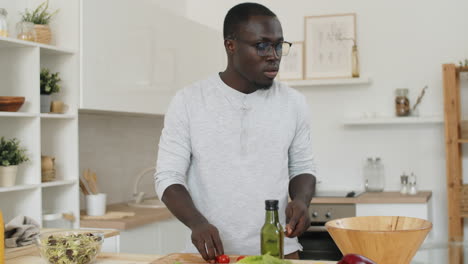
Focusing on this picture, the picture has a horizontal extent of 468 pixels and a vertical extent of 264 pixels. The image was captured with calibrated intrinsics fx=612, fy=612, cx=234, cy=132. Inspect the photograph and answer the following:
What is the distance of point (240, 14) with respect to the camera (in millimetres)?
1939

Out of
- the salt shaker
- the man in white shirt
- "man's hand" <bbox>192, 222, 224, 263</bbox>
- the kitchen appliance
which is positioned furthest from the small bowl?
the salt shaker

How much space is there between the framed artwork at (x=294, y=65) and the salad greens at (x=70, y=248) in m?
3.05

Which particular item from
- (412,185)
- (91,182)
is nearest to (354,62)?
(412,185)

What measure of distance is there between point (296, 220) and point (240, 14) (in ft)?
2.21

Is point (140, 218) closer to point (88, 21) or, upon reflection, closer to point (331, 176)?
point (88, 21)

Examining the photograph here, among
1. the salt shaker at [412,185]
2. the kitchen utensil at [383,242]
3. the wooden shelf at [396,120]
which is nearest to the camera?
the kitchen utensil at [383,242]

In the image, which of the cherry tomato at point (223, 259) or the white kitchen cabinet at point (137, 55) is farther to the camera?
the white kitchen cabinet at point (137, 55)

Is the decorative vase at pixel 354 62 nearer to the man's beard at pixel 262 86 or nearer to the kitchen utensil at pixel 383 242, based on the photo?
the man's beard at pixel 262 86

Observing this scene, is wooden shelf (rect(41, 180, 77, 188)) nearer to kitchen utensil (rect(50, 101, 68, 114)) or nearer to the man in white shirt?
kitchen utensil (rect(50, 101, 68, 114))

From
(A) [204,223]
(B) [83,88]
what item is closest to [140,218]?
(B) [83,88]

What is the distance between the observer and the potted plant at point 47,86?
296cm

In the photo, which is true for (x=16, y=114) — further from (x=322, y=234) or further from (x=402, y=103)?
(x=402, y=103)

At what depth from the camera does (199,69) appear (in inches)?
162

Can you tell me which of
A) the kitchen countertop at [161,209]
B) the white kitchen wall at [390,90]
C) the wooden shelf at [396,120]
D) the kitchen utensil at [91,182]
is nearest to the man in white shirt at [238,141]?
the kitchen countertop at [161,209]
